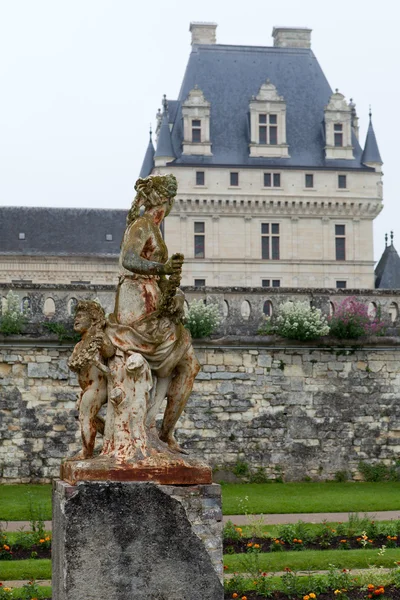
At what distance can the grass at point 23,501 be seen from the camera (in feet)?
43.7

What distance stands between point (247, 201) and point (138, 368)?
163 ft

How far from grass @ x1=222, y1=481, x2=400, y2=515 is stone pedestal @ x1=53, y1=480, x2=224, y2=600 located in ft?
19.6

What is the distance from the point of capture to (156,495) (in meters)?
7.02

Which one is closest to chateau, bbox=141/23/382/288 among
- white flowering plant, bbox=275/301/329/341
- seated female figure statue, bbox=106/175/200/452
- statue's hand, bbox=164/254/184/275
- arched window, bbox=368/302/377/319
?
arched window, bbox=368/302/377/319

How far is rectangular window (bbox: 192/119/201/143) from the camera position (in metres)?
56.6

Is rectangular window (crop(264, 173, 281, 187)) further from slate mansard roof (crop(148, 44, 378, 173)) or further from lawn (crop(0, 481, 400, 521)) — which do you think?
lawn (crop(0, 481, 400, 521))

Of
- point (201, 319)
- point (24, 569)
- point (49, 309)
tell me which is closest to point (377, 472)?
point (201, 319)

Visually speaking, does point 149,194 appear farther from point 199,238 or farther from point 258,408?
point 199,238

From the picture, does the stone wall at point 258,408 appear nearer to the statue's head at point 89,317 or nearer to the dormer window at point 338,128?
the statue's head at point 89,317

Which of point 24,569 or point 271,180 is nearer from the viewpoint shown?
point 24,569

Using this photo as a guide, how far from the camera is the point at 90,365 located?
7.39 metres

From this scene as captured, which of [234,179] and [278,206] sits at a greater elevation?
[234,179]

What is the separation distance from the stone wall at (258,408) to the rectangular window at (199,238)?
128 feet

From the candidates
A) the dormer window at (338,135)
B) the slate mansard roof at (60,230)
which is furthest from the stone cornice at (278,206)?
the slate mansard roof at (60,230)
